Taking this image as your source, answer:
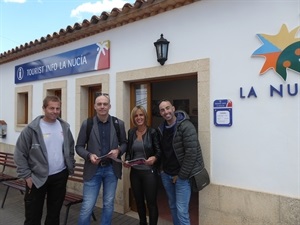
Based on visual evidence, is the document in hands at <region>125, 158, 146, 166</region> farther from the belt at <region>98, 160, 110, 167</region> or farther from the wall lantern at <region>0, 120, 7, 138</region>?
the wall lantern at <region>0, 120, 7, 138</region>

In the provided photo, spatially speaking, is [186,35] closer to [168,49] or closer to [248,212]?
[168,49]

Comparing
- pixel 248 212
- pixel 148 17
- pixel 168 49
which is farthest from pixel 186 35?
pixel 248 212

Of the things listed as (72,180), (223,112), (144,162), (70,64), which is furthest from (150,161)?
(70,64)

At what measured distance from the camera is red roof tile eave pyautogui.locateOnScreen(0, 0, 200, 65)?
3.99 meters

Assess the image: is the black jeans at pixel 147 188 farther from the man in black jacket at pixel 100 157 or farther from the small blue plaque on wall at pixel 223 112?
the small blue plaque on wall at pixel 223 112

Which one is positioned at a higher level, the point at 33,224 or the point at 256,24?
the point at 256,24

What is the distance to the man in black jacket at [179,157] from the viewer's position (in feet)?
10.0

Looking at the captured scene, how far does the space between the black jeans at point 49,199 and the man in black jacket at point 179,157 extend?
1.28 meters

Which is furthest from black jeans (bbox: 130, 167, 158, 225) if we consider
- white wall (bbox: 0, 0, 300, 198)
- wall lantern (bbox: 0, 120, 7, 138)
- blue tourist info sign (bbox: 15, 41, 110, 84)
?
wall lantern (bbox: 0, 120, 7, 138)

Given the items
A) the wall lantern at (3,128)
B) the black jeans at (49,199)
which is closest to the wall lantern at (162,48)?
the black jeans at (49,199)

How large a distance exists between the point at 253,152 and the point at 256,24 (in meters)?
1.53

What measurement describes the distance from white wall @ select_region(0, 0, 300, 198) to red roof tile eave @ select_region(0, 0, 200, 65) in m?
0.22

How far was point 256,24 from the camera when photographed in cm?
322

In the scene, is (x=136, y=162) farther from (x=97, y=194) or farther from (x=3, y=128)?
(x=3, y=128)
